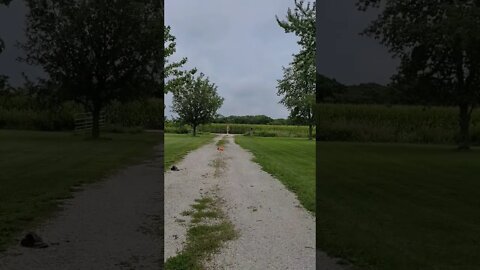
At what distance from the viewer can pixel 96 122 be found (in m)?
4.97

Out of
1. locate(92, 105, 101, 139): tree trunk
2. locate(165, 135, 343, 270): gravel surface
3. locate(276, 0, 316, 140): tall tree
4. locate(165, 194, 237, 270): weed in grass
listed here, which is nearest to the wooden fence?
locate(92, 105, 101, 139): tree trunk

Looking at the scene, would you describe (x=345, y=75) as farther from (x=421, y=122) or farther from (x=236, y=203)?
(x=236, y=203)

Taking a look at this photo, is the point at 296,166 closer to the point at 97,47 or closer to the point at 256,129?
the point at 256,129

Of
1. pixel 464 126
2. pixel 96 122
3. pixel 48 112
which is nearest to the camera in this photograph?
pixel 464 126

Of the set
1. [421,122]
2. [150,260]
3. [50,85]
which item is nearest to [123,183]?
[50,85]

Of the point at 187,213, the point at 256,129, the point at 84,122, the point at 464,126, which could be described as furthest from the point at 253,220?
the point at 256,129

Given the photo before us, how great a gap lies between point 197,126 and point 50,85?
2226 cm

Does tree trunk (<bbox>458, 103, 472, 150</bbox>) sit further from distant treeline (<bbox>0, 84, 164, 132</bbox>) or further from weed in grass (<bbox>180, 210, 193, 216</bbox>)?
distant treeline (<bbox>0, 84, 164, 132</bbox>)

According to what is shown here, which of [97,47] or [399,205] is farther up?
[97,47]

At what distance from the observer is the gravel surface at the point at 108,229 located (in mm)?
3715

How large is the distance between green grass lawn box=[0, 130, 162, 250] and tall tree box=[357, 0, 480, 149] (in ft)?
9.41

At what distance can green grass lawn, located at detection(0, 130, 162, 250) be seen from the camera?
479 cm

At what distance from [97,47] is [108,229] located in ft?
6.28

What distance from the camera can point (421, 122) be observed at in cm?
482
